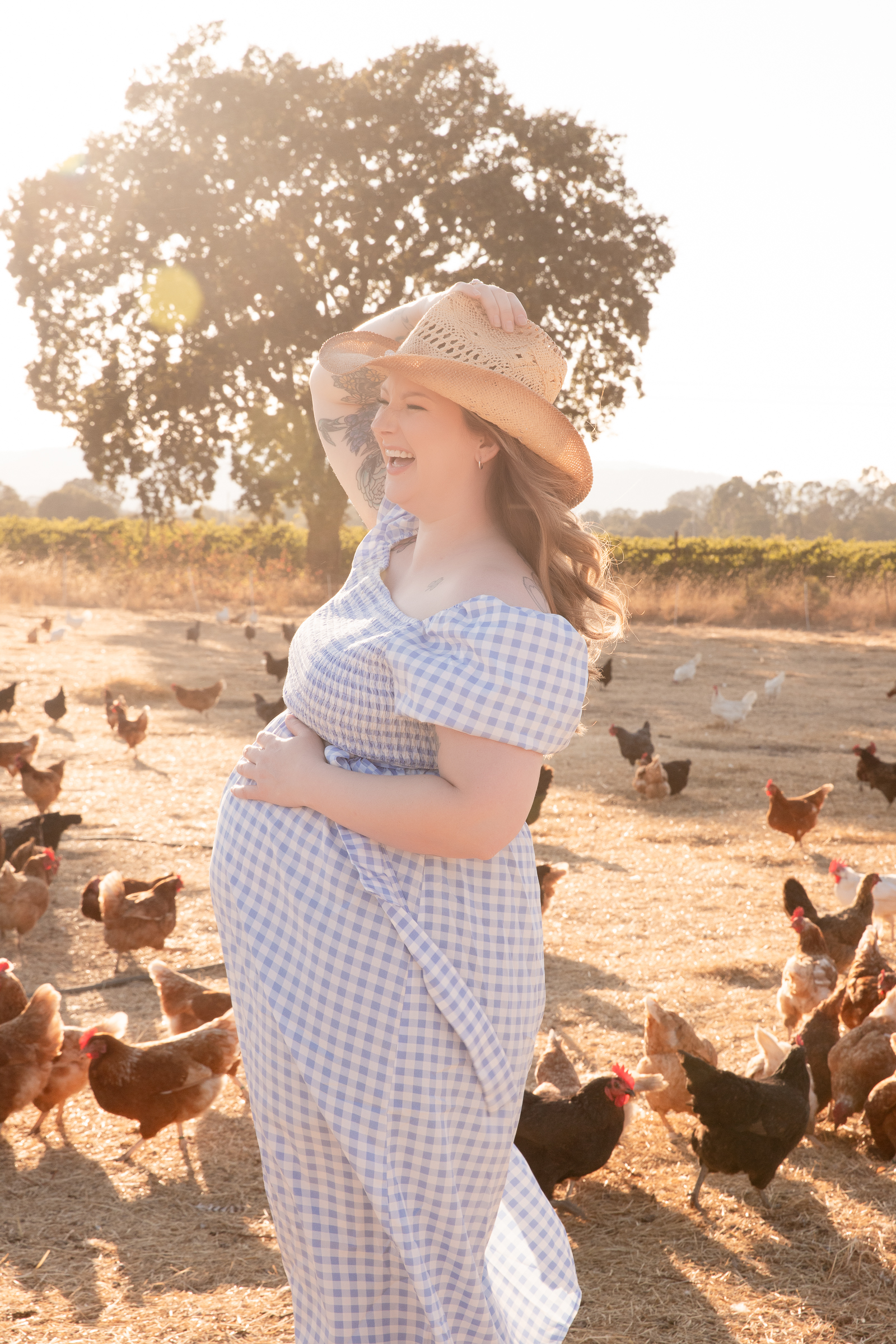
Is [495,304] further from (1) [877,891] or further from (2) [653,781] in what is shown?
(2) [653,781]

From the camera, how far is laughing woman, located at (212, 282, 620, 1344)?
4.83 feet

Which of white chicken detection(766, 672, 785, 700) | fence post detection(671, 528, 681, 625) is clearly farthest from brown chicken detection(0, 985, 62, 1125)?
fence post detection(671, 528, 681, 625)

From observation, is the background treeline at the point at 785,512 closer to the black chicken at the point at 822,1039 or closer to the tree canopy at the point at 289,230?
the tree canopy at the point at 289,230

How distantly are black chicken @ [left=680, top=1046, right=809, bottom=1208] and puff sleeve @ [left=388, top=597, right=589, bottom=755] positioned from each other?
2.12 meters

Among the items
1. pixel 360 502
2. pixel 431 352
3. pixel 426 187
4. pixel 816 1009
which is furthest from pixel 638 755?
pixel 426 187

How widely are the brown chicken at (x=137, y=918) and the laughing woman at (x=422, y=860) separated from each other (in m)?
3.31

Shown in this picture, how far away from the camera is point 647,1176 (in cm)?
342

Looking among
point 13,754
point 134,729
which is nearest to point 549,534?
point 13,754

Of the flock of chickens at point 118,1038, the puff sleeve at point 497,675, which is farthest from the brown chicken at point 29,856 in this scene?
the puff sleeve at point 497,675

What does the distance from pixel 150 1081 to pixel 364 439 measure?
7.87 feet

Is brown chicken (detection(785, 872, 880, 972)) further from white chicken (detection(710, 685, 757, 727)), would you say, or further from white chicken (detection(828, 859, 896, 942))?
white chicken (detection(710, 685, 757, 727))

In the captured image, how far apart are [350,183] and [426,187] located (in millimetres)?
1618

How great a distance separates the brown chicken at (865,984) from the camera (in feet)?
12.9

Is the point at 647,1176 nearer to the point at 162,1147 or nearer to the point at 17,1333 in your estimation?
the point at 162,1147
